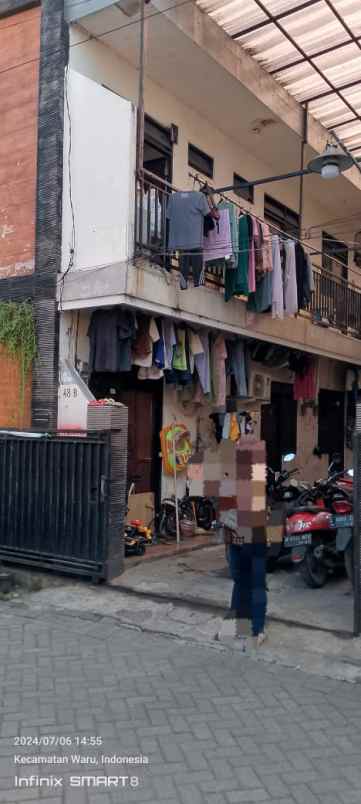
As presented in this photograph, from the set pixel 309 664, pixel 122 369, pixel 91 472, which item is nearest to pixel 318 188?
pixel 122 369

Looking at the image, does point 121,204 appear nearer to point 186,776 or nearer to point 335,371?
point 186,776

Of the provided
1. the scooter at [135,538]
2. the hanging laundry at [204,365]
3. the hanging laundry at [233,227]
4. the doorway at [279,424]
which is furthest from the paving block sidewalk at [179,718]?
the doorway at [279,424]

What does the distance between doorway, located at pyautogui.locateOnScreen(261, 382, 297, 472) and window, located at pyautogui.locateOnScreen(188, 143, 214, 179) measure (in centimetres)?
436

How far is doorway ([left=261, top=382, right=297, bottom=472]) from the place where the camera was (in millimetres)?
12966

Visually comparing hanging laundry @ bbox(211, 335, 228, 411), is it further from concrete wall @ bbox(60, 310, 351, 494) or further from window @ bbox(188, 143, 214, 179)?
window @ bbox(188, 143, 214, 179)

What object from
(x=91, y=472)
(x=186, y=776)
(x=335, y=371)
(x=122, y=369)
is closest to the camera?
(x=186, y=776)

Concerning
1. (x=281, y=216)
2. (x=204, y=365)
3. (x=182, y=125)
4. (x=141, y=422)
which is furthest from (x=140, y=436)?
(x=281, y=216)

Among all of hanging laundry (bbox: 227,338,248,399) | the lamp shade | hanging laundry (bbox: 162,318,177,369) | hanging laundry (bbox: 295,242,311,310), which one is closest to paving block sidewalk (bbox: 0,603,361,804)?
hanging laundry (bbox: 162,318,177,369)

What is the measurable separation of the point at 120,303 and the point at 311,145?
6.09m

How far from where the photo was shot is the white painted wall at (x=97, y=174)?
25.8 feet

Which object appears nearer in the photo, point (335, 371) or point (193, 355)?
point (193, 355)

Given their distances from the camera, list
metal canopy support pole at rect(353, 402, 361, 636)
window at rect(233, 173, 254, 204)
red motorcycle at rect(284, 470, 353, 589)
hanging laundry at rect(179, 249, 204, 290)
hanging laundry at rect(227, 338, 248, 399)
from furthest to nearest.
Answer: window at rect(233, 173, 254, 204)
hanging laundry at rect(227, 338, 248, 399)
hanging laundry at rect(179, 249, 204, 290)
red motorcycle at rect(284, 470, 353, 589)
metal canopy support pole at rect(353, 402, 361, 636)

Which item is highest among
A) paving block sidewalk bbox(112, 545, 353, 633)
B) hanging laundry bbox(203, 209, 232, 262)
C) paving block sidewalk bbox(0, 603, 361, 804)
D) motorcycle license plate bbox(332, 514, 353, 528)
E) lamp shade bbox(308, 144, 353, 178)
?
lamp shade bbox(308, 144, 353, 178)

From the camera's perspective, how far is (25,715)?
4.06 meters
